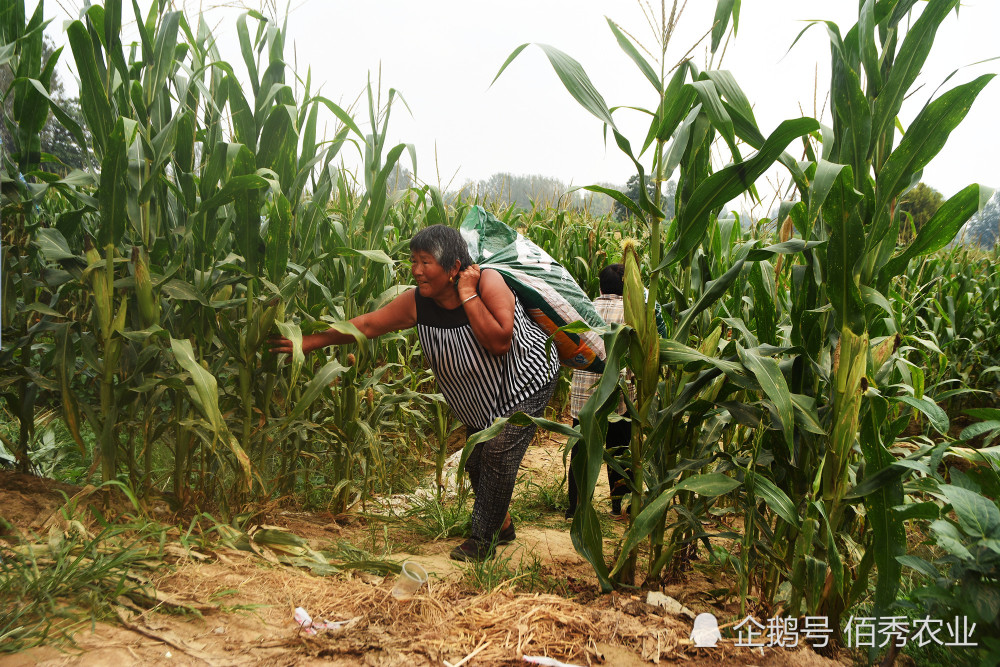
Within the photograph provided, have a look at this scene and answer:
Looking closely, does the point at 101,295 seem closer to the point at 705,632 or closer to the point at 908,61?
the point at 705,632

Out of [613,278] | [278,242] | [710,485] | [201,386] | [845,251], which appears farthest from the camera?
[613,278]

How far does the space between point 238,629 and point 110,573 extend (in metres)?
0.43

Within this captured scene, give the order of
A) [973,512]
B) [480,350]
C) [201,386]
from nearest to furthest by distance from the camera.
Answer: [973,512], [201,386], [480,350]

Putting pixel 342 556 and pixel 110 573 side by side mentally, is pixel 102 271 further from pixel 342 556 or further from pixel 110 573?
pixel 342 556

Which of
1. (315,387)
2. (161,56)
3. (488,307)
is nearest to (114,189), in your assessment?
(161,56)

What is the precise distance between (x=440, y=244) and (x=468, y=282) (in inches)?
7.4

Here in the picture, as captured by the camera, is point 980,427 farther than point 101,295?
No

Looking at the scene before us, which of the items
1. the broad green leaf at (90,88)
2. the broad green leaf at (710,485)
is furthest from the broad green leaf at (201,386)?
the broad green leaf at (710,485)

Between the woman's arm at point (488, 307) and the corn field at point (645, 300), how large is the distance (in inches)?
13.9

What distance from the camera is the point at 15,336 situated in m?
2.51

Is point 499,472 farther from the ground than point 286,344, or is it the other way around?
point 286,344

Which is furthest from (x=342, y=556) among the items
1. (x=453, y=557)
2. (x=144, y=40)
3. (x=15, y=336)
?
(x=144, y=40)

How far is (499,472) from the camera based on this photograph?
2793 millimetres

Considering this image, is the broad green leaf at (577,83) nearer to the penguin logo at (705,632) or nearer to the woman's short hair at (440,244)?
the woman's short hair at (440,244)
